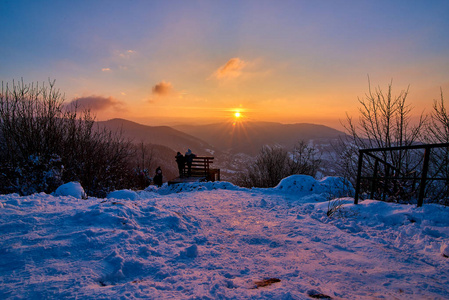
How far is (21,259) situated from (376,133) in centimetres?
1172

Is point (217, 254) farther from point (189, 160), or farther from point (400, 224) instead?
point (189, 160)

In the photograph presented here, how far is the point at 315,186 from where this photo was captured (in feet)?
27.2

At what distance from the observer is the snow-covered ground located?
1.88m

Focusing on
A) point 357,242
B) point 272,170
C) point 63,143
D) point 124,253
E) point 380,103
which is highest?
point 380,103

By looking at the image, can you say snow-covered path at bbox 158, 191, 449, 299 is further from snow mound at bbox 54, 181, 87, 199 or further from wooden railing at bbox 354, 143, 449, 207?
snow mound at bbox 54, 181, 87, 199

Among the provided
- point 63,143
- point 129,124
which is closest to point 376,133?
point 63,143

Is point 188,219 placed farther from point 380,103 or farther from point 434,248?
point 380,103

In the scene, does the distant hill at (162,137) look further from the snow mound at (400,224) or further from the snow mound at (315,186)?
the snow mound at (400,224)

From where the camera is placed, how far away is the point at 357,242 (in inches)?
125

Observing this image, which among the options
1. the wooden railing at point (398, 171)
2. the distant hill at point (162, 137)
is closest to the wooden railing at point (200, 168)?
the wooden railing at point (398, 171)

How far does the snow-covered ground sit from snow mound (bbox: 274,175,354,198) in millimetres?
3824

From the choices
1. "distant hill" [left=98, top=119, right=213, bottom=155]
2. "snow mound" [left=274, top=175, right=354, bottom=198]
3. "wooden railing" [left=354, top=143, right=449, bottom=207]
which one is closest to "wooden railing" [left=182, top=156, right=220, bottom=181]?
"snow mound" [left=274, top=175, right=354, bottom=198]

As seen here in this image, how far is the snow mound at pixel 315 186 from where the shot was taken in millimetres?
8188

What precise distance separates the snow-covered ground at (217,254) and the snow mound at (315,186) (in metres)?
3.82
